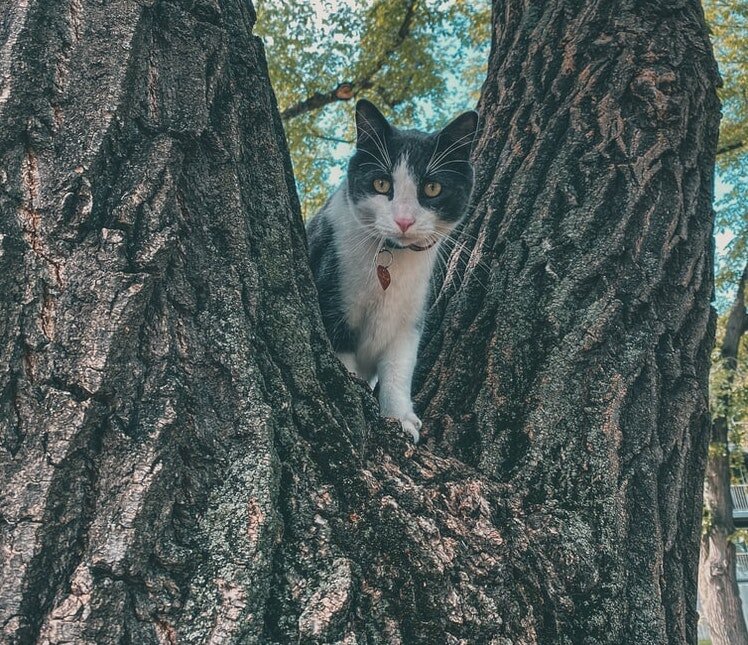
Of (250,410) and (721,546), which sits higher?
(721,546)

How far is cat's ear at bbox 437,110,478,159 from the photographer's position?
8.55 ft

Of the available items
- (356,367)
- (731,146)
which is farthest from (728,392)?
(356,367)

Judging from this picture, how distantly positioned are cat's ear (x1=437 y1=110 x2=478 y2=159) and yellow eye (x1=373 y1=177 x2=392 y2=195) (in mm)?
272

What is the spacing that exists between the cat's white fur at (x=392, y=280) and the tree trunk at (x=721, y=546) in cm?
684

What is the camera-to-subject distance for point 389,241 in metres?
2.45

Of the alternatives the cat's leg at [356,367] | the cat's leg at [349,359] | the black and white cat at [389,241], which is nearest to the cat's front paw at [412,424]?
the black and white cat at [389,241]

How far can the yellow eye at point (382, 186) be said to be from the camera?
251 centimetres

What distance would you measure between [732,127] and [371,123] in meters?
8.27

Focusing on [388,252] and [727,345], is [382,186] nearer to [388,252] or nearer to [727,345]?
[388,252]

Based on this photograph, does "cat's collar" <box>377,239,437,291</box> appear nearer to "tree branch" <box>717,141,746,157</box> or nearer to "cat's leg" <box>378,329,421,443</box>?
"cat's leg" <box>378,329,421,443</box>

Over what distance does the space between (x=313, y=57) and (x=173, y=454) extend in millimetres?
6897

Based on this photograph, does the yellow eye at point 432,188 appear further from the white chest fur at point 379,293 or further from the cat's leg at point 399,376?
the cat's leg at point 399,376

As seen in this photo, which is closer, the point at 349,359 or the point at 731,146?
the point at 349,359

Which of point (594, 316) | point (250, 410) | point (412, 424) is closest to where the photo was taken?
point (250, 410)
